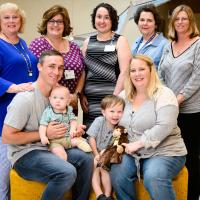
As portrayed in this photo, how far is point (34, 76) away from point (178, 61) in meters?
1.25

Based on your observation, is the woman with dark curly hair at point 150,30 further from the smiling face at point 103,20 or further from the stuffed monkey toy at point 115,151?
the stuffed monkey toy at point 115,151

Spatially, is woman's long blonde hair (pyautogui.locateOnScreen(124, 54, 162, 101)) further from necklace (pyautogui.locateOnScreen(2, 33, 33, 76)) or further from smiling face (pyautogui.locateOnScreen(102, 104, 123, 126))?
necklace (pyautogui.locateOnScreen(2, 33, 33, 76))

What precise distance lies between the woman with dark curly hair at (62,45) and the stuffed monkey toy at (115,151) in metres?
0.68

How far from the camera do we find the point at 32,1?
5277 millimetres

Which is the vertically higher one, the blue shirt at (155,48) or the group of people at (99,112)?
the blue shirt at (155,48)

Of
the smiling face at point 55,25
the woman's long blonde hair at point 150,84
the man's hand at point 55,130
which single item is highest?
the smiling face at point 55,25

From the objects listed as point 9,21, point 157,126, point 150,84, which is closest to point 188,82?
point 150,84

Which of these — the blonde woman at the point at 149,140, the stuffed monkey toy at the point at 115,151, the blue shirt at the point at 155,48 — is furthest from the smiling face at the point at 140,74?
the blue shirt at the point at 155,48

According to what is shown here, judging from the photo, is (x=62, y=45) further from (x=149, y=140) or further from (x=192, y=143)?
(x=192, y=143)

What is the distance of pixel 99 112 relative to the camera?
3240mm

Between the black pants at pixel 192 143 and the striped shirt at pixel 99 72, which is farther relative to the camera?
the striped shirt at pixel 99 72

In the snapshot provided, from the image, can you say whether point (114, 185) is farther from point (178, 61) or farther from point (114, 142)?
point (178, 61)

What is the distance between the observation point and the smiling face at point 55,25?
311 centimetres

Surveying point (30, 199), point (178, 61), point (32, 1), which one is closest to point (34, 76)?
point (30, 199)
